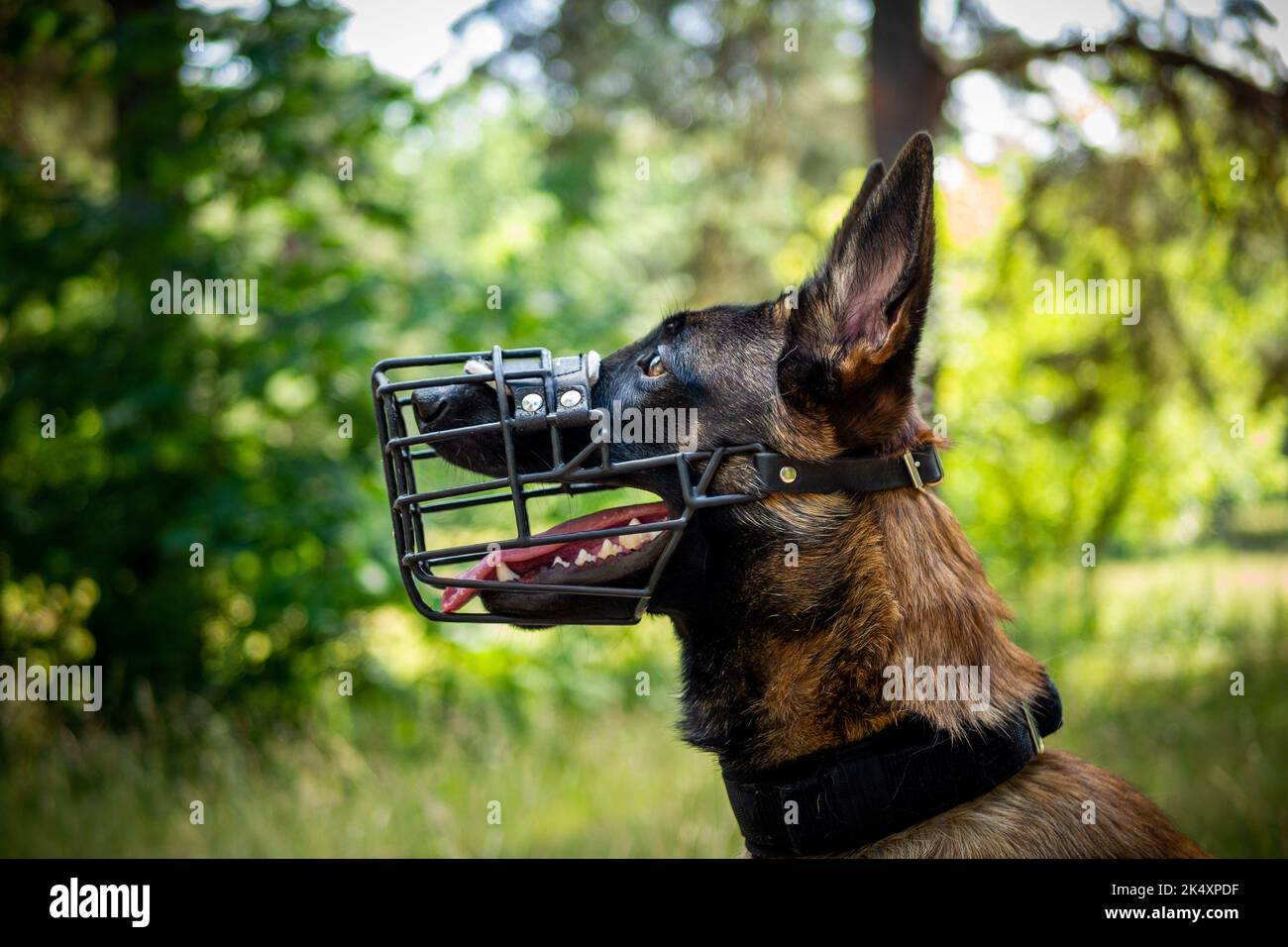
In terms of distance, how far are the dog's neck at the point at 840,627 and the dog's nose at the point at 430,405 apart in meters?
0.74

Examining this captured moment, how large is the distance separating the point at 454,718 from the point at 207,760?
1441 mm

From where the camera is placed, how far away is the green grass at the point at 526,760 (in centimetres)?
442

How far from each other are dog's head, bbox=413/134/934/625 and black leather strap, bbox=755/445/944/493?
3 cm

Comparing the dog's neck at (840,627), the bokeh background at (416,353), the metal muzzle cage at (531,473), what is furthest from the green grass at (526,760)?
the metal muzzle cage at (531,473)

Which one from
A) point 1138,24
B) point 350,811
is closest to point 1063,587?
point 1138,24

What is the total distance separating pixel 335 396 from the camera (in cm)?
495

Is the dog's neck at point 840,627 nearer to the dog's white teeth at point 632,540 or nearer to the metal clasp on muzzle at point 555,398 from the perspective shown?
the dog's white teeth at point 632,540

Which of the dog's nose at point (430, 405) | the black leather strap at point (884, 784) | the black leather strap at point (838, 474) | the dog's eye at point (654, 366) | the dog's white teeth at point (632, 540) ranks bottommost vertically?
the black leather strap at point (884, 784)

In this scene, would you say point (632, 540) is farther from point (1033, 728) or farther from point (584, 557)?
point (1033, 728)

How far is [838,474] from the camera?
2145 millimetres

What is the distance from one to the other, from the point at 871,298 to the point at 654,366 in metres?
0.55

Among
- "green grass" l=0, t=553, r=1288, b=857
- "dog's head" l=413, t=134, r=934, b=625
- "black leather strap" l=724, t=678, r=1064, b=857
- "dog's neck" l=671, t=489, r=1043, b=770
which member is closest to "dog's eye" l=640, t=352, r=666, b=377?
"dog's head" l=413, t=134, r=934, b=625

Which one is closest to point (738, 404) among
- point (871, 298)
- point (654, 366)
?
point (654, 366)
